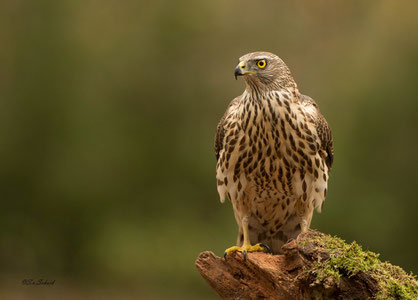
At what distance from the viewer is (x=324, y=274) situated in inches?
99.8

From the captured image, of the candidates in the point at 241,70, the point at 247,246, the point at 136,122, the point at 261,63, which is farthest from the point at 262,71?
the point at 136,122

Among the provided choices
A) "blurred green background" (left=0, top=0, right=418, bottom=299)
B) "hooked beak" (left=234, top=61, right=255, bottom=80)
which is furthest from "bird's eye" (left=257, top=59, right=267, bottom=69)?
"blurred green background" (left=0, top=0, right=418, bottom=299)

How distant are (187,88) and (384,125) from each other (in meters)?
2.12

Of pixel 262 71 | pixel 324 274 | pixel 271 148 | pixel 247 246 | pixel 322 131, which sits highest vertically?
pixel 262 71

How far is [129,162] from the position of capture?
580 cm

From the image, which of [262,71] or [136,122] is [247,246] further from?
[136,122]

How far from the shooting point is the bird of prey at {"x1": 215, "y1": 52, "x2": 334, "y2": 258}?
3.54m

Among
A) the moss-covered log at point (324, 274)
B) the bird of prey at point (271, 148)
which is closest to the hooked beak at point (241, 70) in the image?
the bird of prey at point (271, 148)

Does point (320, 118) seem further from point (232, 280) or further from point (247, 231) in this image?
point (232, 280)

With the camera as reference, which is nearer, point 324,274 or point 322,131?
point 324,274

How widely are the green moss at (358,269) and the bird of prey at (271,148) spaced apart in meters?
0.92

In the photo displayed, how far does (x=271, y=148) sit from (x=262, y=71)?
542mm

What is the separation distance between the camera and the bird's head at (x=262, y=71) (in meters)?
3.55

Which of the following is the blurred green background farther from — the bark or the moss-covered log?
the moss-covered log
